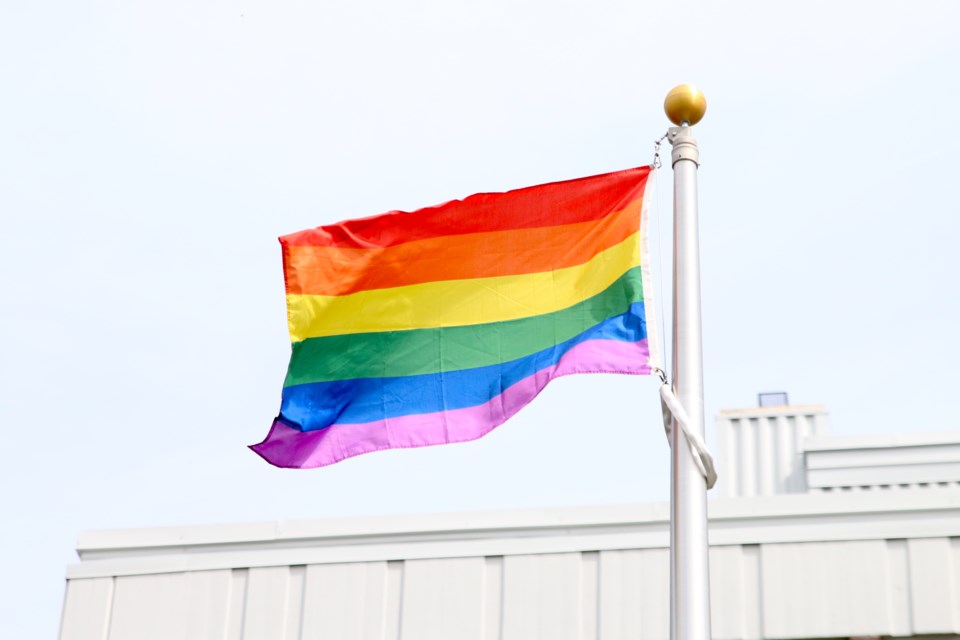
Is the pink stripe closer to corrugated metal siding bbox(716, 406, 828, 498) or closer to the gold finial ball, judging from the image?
the gold finial ball

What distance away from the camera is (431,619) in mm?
7824

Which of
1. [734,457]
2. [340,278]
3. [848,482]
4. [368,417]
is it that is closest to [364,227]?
[340,278]

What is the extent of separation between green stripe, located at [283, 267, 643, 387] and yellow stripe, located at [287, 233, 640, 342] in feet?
0.12

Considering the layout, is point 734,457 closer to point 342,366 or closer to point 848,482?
point 848,482

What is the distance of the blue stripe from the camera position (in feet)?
22.7

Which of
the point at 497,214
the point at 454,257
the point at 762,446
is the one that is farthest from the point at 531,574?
the point at 762,446

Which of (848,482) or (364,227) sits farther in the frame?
(848,482)

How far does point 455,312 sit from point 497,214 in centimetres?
51

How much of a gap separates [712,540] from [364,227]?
227 cm

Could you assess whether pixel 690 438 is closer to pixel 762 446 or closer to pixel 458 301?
pixel 458 301

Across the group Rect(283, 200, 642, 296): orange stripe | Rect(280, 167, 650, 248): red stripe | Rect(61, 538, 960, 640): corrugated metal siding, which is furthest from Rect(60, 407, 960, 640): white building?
Rect(280, 167, 650, 248): red stripe

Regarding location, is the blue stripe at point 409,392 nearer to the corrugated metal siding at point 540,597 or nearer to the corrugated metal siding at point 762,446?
the corrugated metal siding at point 540,597

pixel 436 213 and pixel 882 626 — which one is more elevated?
pixel 436 213

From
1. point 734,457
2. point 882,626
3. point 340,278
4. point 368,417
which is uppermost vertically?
point 734,457
